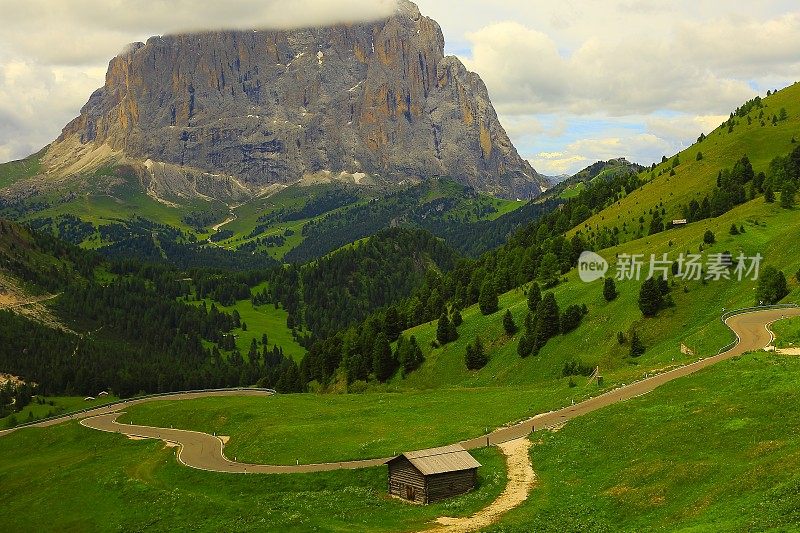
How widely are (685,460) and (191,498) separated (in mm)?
37890

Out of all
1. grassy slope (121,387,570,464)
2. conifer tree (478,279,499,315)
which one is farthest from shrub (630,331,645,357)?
conifer tree (478,279,499,315)

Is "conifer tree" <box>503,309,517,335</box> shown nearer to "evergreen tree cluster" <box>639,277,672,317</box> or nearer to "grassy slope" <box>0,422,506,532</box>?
"evergreen tree cluster" <box>639,277,672,317</box>

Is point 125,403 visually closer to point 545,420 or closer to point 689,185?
point 545,420

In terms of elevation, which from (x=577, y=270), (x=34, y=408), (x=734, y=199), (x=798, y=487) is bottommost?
(x=34, y=408)

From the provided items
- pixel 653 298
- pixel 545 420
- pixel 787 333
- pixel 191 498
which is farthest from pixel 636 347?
pixel 191 498

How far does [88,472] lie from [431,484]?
47.2 m

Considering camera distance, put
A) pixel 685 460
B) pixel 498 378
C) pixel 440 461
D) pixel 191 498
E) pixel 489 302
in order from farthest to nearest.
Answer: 1. pixel 489 302
2. pixel 498 378
3. pixel 191 498
4. pixel 440 461
5. pixel 685 460

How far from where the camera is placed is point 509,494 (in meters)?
54.0

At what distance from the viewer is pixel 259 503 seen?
58312mm

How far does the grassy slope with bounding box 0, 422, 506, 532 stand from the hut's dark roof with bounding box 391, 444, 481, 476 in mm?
1882

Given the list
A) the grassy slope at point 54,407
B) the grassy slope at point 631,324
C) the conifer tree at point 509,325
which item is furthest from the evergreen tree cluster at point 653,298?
the grassy slope at point 54,407

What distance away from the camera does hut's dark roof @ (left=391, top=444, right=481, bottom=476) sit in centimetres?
5609

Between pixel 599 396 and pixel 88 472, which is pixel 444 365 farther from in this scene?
pixel 88 472

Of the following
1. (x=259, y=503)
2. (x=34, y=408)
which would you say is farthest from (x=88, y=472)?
(x=34, y=408)
